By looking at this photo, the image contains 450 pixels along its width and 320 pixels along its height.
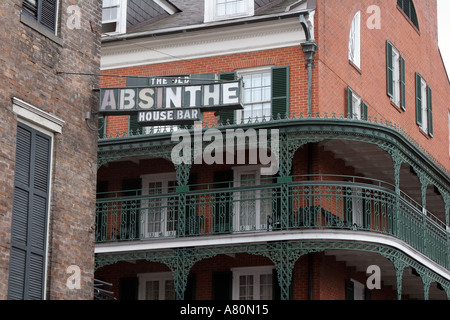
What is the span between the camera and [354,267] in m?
27.9

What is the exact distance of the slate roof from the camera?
98.1 ft

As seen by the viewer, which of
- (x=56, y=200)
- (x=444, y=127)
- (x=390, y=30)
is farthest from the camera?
(x=444, y=127)

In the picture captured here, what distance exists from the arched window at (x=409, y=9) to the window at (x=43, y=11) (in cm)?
1842

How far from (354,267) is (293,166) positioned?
313cm

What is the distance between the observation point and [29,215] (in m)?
16.6

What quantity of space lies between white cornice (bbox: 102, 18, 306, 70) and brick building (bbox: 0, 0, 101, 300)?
10846 mm

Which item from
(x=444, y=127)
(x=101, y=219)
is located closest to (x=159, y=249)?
(x=101, y=219)

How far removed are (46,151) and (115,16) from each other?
571 inches

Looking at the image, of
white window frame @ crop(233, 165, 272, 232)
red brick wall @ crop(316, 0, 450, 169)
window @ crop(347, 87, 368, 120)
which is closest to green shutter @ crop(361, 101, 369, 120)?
window @ crop(347, 87, 368, 120)

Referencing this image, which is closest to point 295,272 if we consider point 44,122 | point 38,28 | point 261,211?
point 261,211

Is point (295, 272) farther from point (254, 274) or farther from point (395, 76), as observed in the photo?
point (395, 76)

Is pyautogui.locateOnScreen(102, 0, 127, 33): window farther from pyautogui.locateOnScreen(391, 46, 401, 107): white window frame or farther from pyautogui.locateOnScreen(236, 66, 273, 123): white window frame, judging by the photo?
pyautogui.locateOnScreen(391, 46, 401, 107): white window frame

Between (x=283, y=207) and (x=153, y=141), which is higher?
(x=153, y=141)

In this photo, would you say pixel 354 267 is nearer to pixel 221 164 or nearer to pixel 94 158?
pixel 221 164
